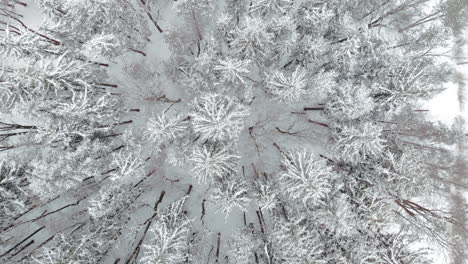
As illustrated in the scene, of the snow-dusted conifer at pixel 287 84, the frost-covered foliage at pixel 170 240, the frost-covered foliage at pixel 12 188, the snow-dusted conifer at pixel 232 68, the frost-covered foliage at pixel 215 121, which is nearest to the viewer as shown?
the frost-covered foliage at pixel 215 121

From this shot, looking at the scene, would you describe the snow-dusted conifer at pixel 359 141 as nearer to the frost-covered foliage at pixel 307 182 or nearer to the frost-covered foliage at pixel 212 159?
the frost-covered foliage at pixel 307 182

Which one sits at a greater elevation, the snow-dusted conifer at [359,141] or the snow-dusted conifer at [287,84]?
the snow-dusted conifer at [287,84]

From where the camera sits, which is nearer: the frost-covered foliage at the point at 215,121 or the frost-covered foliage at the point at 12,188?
the frost-covered foliage at the point at 215,121

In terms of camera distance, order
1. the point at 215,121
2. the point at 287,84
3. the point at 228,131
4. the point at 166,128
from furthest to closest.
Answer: the point at 287,84 < the point at 166,128 < the point at 228,131 < the point at 215,121

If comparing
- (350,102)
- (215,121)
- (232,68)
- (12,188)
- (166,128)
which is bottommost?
(350,102)

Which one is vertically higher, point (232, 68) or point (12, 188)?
point (232, 68)

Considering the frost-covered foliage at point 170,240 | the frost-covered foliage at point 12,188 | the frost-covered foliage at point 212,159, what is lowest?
the frost-covered foliage at point 170,240

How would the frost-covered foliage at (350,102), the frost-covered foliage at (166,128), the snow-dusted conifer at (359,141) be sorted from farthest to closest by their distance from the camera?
the frost-covered foliage at (350,102) < the frost-covered foliage at (166,128) < the snow-dusted conifer at (359,141)

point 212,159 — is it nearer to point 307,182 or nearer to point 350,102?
point 307,182

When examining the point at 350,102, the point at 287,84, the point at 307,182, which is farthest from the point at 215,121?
the point at 350,102

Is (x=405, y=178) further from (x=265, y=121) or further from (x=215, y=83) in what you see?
(x=215, y=83)

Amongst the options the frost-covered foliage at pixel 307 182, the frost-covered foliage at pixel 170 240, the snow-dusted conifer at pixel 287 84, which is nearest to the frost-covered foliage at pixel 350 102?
the snow-dusted conifer at pixel 287 84
